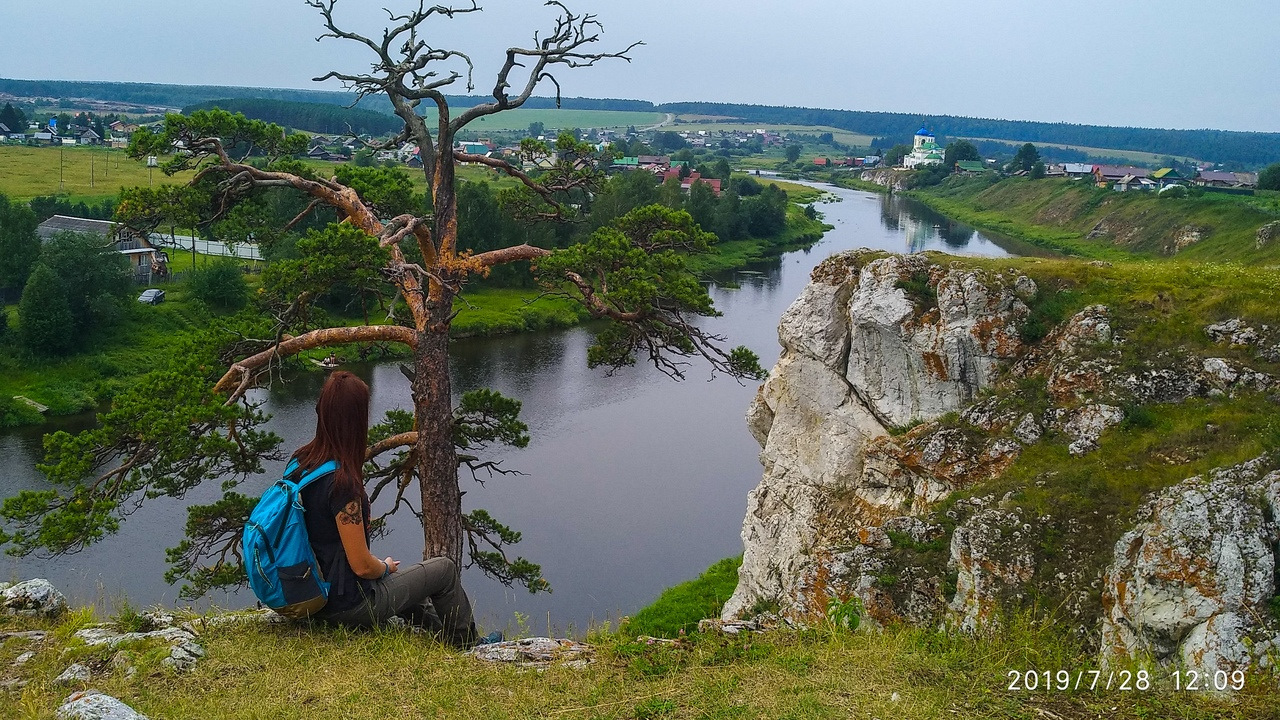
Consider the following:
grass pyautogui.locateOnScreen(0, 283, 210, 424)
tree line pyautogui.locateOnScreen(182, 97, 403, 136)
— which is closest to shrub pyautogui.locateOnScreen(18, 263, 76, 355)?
grass pyautogui.locateOnScreen(0, 283, 210, 424)

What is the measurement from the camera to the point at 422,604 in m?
6.38

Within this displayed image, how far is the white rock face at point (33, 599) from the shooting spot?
23.7ft

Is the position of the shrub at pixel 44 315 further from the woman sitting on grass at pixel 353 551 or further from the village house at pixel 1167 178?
the village house at pixel 1167 178

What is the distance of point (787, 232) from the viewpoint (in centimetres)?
6894

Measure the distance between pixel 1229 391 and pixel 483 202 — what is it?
133 ft

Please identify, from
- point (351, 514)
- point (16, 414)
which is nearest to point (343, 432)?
point (351, 514)

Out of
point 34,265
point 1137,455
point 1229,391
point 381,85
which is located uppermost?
point 381,85

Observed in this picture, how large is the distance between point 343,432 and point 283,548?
2.77 ft

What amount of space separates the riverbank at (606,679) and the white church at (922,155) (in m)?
137

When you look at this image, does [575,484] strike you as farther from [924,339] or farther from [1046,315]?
[1046,315]

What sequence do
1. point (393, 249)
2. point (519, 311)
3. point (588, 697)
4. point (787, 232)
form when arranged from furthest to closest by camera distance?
point (787, 232) → point (519, 311) → point (393, 249) → point (588, 697)

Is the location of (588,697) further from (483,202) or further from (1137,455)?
(483,202)

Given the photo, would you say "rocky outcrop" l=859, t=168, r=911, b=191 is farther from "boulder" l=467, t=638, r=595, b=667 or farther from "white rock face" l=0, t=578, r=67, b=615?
"white rock face" l=0, t=578, r=67, b=615

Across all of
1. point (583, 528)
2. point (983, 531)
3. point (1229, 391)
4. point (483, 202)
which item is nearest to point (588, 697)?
point (983, 531)
